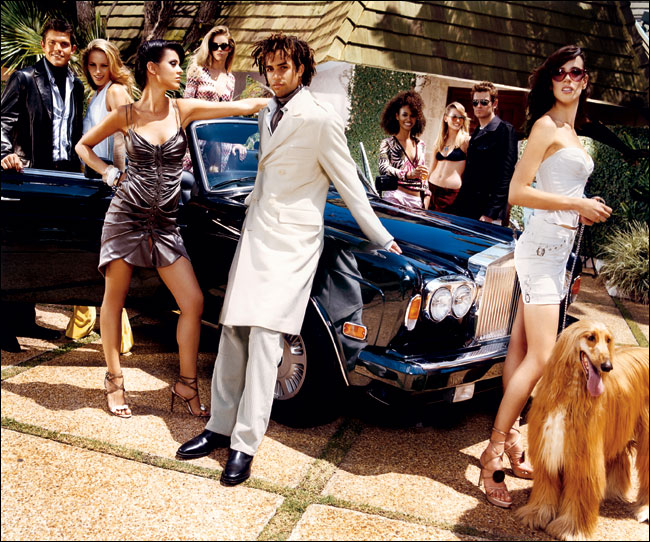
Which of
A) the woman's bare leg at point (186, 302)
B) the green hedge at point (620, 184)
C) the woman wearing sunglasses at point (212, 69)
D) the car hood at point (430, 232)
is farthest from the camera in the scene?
the green hedge at point (620, 184)

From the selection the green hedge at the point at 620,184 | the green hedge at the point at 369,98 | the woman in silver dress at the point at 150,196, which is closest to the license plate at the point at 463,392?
the woman in silver dress at the point at 150,196

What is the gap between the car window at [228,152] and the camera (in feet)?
14.9

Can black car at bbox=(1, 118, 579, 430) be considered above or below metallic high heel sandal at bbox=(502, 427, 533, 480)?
above

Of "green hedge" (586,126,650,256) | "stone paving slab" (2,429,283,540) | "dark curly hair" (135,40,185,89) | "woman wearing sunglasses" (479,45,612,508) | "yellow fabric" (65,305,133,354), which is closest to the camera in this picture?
"stone paving slab" (2,429,283,540)

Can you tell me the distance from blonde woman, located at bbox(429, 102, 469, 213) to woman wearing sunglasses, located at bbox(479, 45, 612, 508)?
2.54 meters

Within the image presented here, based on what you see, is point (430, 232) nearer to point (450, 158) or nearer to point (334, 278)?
point (334, 278)

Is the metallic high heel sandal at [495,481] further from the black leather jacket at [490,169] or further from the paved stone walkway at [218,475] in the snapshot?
the black leather jacket at [490,169]

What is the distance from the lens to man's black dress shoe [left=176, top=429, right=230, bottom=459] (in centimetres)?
356

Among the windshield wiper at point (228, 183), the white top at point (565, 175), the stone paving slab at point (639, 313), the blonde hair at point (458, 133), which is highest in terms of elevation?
the blonde hair at point (458, 133)

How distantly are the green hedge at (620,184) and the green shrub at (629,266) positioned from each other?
57cm

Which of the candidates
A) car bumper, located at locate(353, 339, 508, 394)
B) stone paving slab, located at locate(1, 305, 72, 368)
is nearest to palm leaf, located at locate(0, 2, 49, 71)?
stone paving slab, located at locate(1, 305, 72, 368)

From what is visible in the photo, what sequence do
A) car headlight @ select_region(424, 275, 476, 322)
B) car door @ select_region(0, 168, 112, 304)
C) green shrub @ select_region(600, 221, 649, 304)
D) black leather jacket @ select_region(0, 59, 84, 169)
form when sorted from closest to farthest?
car headlight @ select_region(424, 275, 476, 322)
car door @ select_region(0, 168, 112, 304)
black leather jacket @ select_region(0, 59, 84, 169)
green shrub @ select_region(600, 221, 649, 304)

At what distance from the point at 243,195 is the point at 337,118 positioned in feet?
3.97

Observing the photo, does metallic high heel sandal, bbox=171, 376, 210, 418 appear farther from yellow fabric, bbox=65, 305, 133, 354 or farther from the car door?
yellow fabric, bbox=65, 305, 133, 354
